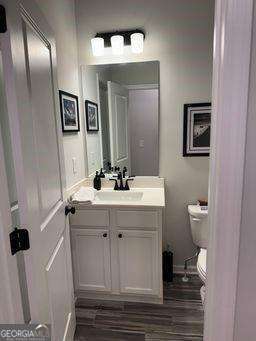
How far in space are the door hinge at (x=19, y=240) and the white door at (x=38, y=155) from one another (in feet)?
0.08

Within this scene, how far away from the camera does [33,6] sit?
1.07 metres

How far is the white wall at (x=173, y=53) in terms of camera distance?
84.0 inches

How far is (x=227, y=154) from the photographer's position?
0.72 meters

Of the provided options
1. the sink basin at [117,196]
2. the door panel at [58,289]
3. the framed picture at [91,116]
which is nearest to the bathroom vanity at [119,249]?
the sink basin at [117,196]

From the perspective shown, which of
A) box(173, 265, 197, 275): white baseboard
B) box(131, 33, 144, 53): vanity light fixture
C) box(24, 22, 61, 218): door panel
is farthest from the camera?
box(173, 265, 197, 275): white baseboard

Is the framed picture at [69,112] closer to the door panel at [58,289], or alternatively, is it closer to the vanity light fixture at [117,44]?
the vanity light fixture at [117,44]

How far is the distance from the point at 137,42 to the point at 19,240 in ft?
6.27

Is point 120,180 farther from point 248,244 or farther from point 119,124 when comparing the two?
point 248,244

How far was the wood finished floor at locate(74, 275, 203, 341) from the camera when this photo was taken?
1756mm

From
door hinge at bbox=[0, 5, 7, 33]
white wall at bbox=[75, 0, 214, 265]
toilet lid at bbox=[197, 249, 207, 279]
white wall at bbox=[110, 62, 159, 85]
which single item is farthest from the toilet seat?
door hinge at bbox=[0, 5, 7, 33]

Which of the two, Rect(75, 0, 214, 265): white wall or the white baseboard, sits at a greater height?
Rect(75, 0, 214, 265): white wall

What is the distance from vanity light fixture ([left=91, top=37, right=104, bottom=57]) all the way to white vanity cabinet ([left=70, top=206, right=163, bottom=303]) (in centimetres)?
141

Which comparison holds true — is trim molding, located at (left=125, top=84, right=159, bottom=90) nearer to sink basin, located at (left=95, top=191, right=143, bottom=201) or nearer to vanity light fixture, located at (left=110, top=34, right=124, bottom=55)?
vanity light fixture, located at (left=110, top=34, right=124, bottom=55)

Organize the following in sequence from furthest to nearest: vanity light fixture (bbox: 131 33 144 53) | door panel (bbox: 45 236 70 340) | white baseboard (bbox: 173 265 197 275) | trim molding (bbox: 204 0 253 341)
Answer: white baseboard (bbox: 173 265 197 275)
vanity light fixture (bbox: 131 33 144 53)
door panel (bbox: 45 236 70 340)
trim molding (bbox: 204 0 253 341)
